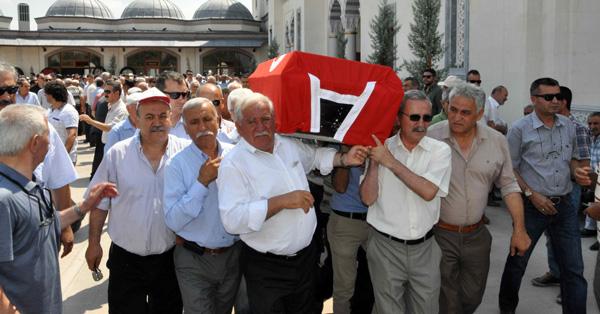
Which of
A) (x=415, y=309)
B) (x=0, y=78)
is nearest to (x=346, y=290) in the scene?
(x=415, y=309)

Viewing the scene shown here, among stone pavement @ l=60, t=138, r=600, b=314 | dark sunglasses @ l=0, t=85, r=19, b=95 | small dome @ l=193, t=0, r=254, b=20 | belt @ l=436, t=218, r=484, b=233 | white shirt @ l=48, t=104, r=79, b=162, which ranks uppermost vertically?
small dome @ l=193, t=0, r=254, b=20

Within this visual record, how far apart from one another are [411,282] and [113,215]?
197 centimetres

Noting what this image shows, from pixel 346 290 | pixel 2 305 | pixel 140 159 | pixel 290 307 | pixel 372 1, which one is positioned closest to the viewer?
pixel 2 305

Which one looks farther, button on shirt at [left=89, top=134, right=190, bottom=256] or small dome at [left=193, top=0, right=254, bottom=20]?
small dome at [left=193, top=0, right=254, bottom=20]

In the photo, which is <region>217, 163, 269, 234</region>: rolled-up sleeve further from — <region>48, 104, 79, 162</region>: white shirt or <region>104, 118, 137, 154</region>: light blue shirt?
<region>48, 104, 79, 162</region>: white shirt

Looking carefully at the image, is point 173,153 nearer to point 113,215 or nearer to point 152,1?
point 113,215

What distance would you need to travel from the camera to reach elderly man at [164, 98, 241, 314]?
3.32 meters

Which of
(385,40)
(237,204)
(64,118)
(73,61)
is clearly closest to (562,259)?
(237,204)

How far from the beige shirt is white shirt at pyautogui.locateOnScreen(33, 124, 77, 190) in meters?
2.59

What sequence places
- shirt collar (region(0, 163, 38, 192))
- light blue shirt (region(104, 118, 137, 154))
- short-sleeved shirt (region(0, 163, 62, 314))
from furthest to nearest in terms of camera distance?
1. light blue shirt (region(104, 118, 137, 154))
2. shirt collar (region(0, 163, 38, 192))
3. short-sleeved shirt (region(0, 163, 62, 314))

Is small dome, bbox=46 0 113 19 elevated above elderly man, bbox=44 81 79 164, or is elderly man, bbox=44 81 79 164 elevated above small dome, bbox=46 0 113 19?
small dome, bbox=46 0 113 19

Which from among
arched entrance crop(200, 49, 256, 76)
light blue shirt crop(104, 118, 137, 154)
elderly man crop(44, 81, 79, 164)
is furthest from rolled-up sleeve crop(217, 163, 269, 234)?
arched entrance crop(200, 49, 256, 76)

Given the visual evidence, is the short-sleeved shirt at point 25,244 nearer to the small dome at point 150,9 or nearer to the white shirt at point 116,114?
the white shirt at point 116,114

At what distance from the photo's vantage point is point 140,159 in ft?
11.7
